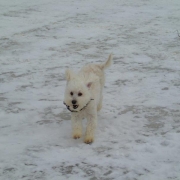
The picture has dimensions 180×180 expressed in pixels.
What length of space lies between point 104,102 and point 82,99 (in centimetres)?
177

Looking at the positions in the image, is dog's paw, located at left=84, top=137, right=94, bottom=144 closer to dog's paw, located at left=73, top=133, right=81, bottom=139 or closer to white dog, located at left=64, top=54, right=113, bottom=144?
white dog, located at left=64, top=54, right=113, bottom=144

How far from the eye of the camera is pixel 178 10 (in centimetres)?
1552

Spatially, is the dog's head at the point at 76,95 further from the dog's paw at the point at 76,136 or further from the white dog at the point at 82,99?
the dog's paw at the point at 76,136

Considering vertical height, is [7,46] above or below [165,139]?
above

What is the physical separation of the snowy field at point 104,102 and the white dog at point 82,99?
0.21m

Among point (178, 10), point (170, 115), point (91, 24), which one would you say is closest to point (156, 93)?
point (170, 115)

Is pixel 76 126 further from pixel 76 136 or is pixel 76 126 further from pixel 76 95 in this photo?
pixel 76 95

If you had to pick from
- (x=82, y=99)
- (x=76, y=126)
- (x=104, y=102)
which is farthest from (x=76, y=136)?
(x=104, y=102)

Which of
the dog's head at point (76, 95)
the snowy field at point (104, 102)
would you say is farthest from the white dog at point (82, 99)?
the snowy field at point (104, 102)

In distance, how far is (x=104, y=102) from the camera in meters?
6.52

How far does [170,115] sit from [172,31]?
685cm

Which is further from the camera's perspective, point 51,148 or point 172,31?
point 172,31

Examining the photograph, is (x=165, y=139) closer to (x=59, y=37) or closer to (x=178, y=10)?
(x=59, y=37)

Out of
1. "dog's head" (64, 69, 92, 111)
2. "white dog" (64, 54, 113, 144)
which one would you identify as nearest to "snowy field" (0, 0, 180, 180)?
"white dog" (64, 54, 113, 144)
